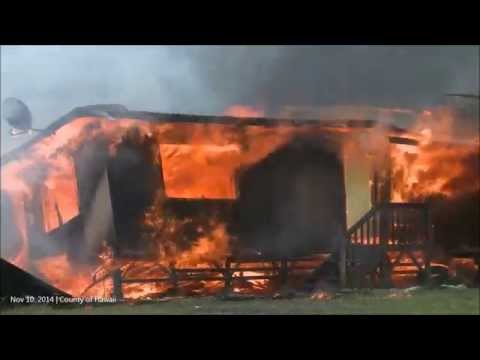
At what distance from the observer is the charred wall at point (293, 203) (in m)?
4.16

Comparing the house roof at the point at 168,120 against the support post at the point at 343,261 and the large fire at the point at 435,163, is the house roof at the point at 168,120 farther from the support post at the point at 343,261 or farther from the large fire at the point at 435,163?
the support post at the point at 343,261

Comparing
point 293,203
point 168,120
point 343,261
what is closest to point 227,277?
point 293,203

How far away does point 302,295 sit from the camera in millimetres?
4242

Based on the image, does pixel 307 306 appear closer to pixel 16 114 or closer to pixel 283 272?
pixel 283 272

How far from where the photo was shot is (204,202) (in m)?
4.19

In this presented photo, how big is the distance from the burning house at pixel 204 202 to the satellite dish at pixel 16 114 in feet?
0.52


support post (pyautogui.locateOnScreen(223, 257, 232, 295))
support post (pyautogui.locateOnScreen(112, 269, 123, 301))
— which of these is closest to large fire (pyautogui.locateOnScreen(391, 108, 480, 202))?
support post (pyautogui.locateOnScreen(223, 257, 232, 295))

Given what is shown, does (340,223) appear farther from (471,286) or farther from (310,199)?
(471,286)

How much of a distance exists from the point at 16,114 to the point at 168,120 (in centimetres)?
116

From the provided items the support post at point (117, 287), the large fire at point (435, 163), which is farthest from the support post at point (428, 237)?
the support post at point (117, 287)
